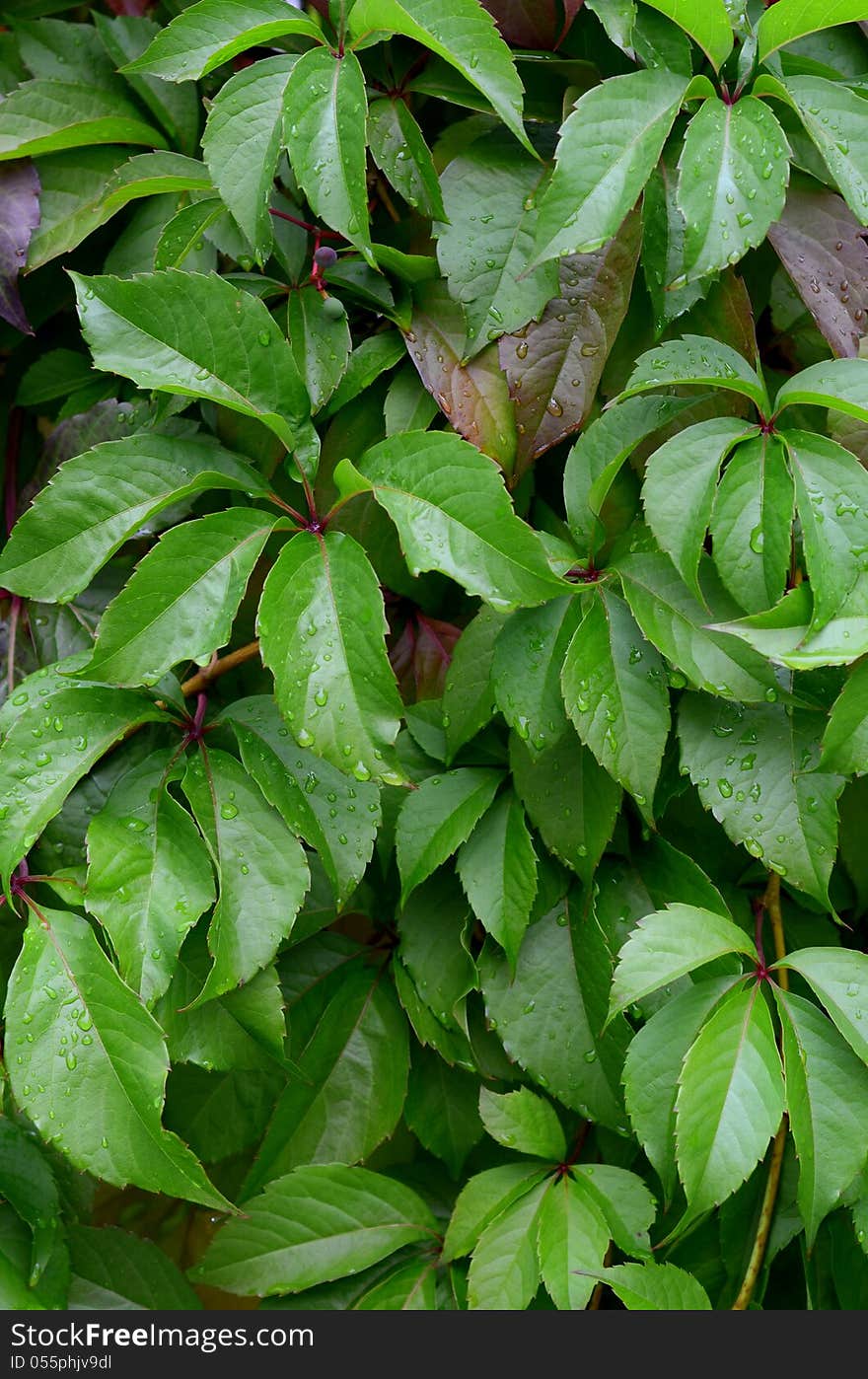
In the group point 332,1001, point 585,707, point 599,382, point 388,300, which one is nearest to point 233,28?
point 388,300

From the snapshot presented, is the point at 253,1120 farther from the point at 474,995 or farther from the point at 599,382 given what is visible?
the point at 599,382

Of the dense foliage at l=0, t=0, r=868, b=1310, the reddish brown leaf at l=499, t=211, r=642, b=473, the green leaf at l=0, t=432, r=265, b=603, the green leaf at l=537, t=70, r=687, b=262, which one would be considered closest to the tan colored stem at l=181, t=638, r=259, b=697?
the dense foliage at l=0, t=0, r=868, b=1310

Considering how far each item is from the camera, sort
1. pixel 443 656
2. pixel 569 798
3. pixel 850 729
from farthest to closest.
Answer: pixel 443 656, pixel 569 798, pixel 850 729

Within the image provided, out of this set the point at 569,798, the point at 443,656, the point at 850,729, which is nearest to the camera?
the point at 850,729

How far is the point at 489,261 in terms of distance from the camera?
758 millimetres

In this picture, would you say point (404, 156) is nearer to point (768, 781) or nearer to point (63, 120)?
point (63, 120)

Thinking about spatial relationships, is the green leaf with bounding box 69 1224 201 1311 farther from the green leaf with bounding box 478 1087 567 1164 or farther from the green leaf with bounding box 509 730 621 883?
the green leaf with bounding box 509 730 621 883

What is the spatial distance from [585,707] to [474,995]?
28cm

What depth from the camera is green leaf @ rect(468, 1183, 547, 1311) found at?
2.39 ft

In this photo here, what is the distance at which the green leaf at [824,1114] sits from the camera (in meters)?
0.67

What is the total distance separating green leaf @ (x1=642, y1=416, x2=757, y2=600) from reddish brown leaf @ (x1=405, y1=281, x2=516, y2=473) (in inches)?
5.2

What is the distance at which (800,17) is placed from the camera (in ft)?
2.22

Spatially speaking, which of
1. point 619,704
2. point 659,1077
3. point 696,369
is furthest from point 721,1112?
point 696,369

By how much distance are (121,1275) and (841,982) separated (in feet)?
1.89
